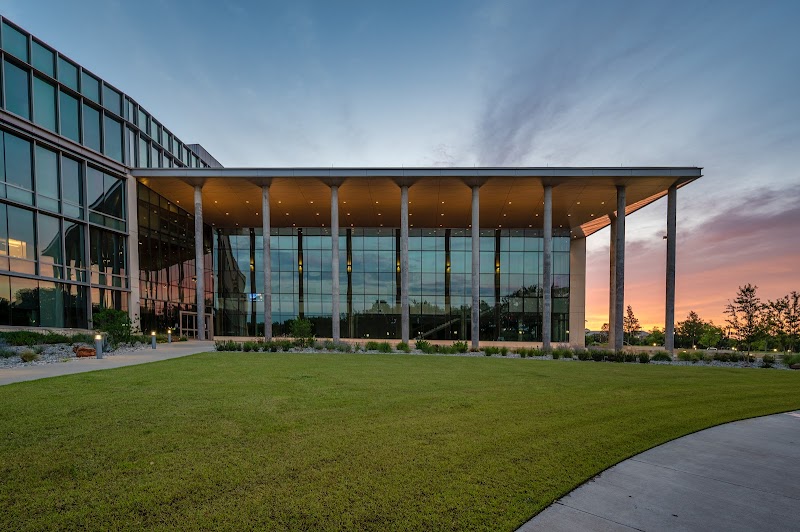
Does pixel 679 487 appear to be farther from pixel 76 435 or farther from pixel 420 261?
pixel 420 261

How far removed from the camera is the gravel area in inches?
600

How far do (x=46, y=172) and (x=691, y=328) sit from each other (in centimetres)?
6847

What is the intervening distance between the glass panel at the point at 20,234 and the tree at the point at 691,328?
65338 millimetres

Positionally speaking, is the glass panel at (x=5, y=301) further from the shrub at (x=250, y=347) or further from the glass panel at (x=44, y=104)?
the shrub at (x=250, y=347)

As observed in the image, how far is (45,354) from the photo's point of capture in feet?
57.6

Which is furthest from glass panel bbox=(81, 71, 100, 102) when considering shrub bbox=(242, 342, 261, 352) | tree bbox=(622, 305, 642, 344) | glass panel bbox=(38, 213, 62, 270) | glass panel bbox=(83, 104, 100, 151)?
tree bbox=(622, 305, 642, 344)

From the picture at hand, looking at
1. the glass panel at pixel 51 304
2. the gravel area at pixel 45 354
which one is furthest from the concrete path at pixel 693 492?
the glass panel at pixel 51 304

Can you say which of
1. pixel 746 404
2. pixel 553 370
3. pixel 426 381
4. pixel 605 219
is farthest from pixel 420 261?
pixel 746 404

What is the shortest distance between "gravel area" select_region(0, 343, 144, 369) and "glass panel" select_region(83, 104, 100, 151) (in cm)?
1325

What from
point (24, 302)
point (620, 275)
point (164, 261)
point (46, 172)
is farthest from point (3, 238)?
point (620, 275)

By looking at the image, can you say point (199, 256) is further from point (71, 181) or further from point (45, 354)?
point (45, 354)

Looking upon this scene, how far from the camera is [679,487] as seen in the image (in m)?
4.39

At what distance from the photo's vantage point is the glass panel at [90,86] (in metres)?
23.7

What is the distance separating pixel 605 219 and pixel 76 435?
4116 centimetres
